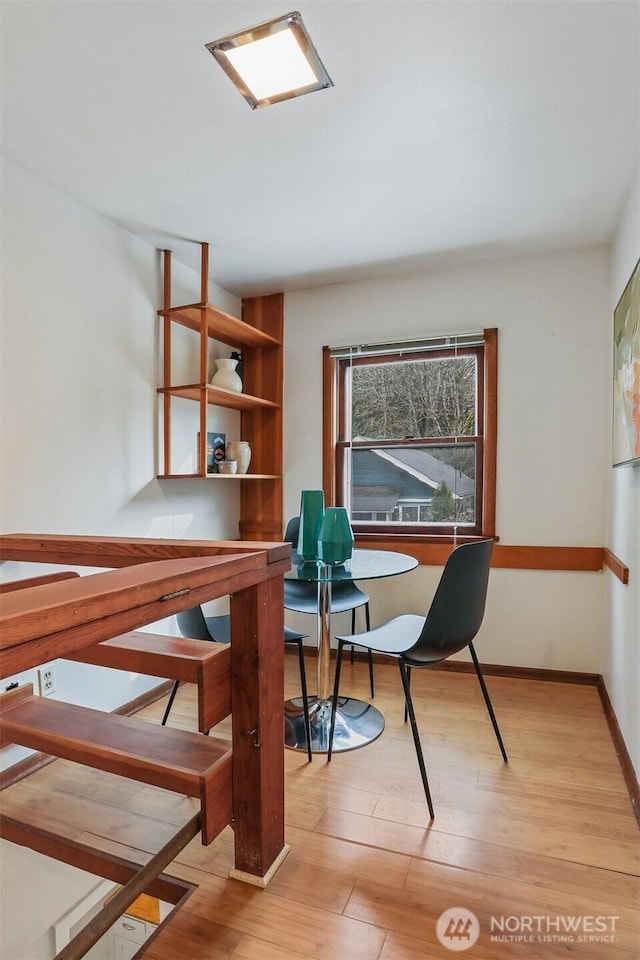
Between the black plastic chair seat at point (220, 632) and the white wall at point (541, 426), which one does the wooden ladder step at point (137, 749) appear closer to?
the black plastic chair seat at point (220, 632)

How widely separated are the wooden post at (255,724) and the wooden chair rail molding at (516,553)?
1790 mm

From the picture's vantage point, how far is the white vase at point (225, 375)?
299cm

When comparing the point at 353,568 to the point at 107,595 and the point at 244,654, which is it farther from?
the point at 107,595

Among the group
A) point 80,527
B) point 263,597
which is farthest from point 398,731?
point 80,527

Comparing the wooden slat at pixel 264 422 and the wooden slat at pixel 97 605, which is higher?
the wooden slat at pixel 264 422

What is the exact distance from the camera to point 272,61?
1.49 m

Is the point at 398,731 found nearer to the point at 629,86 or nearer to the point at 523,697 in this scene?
the point at 523,697

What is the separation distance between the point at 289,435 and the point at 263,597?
2.15 meters

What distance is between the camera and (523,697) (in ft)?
8.45

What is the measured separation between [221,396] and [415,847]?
88.5 inches

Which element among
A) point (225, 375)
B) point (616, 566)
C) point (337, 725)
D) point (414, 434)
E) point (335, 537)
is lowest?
point (337, 725)

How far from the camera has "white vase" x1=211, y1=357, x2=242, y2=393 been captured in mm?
2990

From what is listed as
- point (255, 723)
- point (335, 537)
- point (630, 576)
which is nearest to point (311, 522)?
point (335, 537)

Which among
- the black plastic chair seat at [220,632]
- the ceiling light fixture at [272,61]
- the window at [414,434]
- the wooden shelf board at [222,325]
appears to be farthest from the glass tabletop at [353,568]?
the ceiling light fixture at [272,61]
